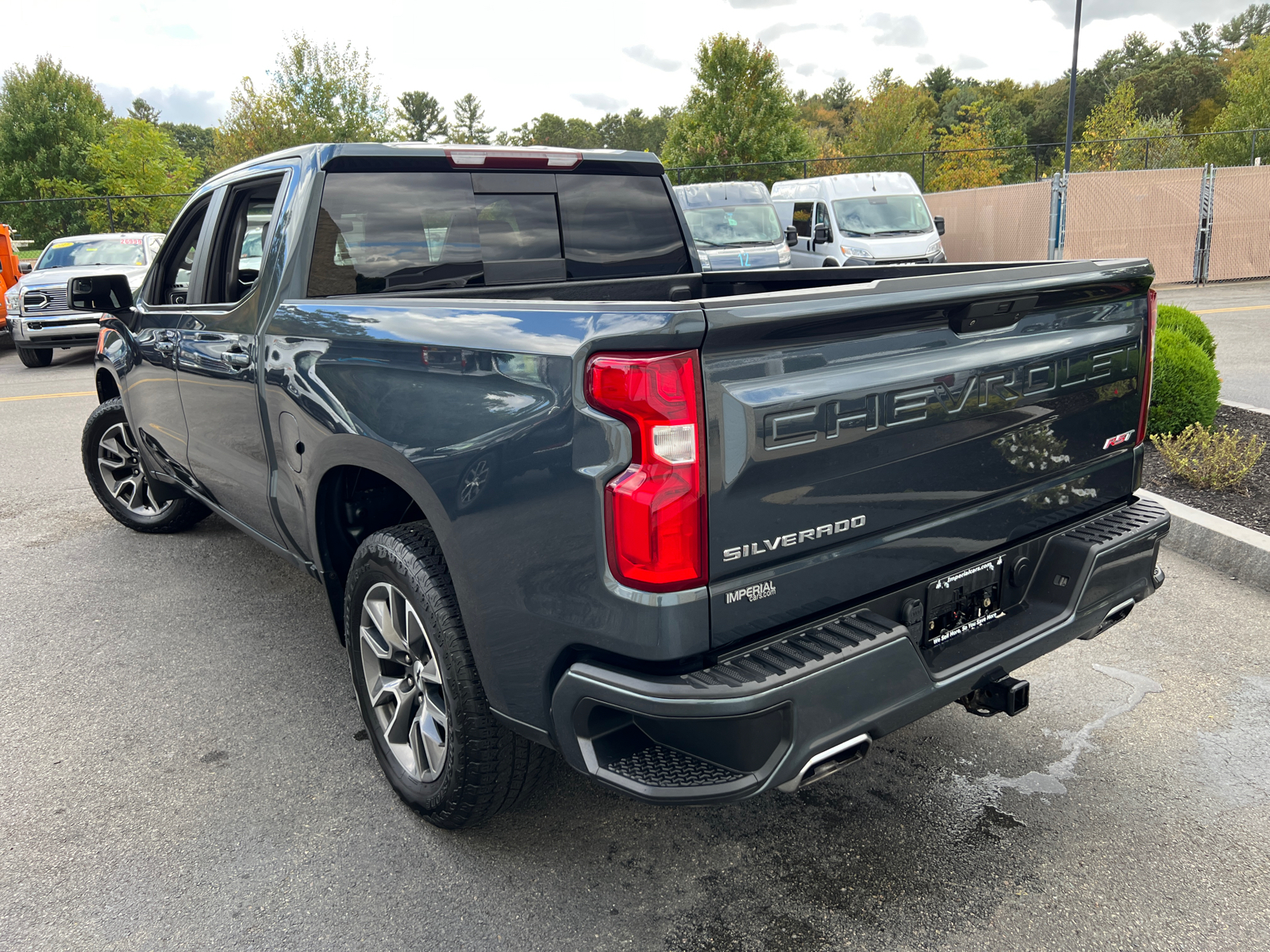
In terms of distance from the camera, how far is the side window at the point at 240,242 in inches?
153

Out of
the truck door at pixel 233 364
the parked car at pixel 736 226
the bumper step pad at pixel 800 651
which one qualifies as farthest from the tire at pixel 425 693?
the parked car at pixel 736 226

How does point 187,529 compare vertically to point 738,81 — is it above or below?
below

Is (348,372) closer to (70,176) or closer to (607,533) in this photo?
(607,533)

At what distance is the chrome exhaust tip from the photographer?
2.07 metres

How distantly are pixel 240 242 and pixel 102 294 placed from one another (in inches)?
51.7

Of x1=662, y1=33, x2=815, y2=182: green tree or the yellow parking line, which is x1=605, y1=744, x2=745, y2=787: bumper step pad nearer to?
the yellow parking line

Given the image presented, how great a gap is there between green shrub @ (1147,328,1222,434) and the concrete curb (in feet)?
5.13

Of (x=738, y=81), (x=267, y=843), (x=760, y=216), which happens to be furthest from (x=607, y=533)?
(x=738, y=81)

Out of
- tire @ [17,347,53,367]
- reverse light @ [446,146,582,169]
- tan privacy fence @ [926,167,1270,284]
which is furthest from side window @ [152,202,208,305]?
tan privacy fence @ [926,167,1270,284]

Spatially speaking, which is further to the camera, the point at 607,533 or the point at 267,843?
the point at 267,843

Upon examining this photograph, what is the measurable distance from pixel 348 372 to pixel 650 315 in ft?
4.23

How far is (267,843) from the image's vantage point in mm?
2834

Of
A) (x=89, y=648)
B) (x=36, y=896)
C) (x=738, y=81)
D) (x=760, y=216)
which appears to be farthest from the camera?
(x=738, y=81)

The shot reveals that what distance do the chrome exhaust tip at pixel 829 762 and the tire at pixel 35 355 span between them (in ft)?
53.8
